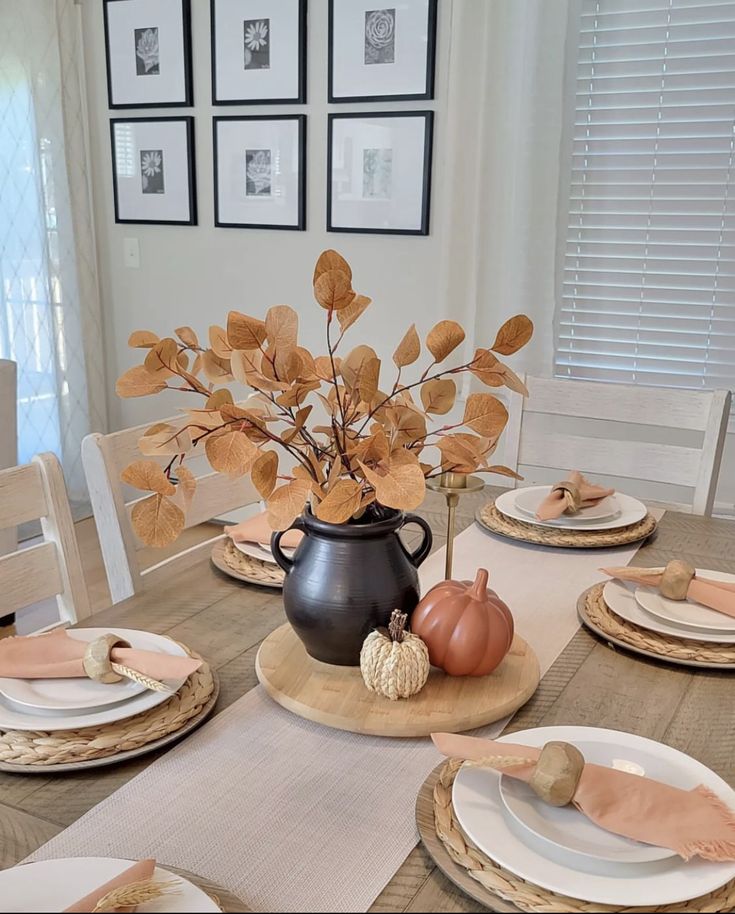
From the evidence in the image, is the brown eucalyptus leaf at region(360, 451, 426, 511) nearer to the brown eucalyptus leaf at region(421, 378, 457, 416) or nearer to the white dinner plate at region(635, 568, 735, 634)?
the brown eucalyptus leaf at region(421, 378, 457, 416)

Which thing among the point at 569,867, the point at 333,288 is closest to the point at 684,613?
the point at 569,867

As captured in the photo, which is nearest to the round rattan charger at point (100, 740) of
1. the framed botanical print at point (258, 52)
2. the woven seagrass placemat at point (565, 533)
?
the woven seagrass placemat at point (565, 533)

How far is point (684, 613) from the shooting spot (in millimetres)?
1141

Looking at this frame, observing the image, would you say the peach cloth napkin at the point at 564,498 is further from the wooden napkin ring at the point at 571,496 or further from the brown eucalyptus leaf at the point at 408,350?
the brown eucalyptus leaf at the point at 408,350

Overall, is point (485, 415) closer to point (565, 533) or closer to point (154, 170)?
point (565, 533)

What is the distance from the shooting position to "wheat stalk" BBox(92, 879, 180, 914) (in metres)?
0.58

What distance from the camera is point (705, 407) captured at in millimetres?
1772

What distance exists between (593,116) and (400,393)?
6.65 feet

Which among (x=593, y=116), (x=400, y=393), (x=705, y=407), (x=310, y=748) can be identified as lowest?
(x=310, y=748)

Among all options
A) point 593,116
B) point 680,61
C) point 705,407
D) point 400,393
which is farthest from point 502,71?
point 400,393

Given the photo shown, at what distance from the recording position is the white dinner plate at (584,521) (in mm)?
1482

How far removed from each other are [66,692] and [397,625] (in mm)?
355

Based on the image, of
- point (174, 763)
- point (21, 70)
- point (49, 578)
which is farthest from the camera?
point (21, 70)

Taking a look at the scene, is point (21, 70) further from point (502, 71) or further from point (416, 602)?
point (416, 602)
